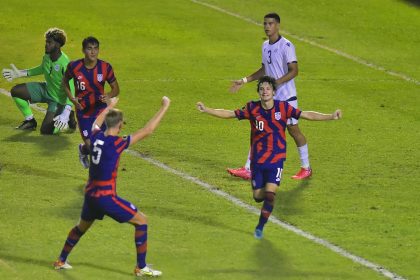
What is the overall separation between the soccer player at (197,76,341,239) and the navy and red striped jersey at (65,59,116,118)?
3.28 meters

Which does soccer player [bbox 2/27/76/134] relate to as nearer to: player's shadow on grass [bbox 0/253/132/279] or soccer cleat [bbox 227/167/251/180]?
soccer cleat [bbox 227/167/251/180]

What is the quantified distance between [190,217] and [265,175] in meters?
1.27

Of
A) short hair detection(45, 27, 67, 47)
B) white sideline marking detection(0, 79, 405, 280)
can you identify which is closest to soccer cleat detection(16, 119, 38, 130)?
short hair detection(45, 27, 67, 47)

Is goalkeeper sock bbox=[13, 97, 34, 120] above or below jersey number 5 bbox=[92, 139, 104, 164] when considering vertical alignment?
below

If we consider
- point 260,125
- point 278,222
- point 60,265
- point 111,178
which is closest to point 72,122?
point 260,125

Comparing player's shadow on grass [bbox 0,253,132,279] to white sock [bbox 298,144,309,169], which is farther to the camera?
white sock [bbox 298,144,309,169]

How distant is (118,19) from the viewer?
31766mm

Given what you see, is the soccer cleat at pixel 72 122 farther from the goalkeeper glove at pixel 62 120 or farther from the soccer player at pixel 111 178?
the soccer player at pixel 111 178

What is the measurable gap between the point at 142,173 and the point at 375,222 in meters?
4.15

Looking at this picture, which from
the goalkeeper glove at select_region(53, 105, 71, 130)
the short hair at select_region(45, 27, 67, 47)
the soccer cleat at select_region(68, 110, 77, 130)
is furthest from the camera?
the soccer cleat at select_region(68, 110, 77, 130)

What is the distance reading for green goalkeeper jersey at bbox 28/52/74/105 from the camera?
69.2 feet

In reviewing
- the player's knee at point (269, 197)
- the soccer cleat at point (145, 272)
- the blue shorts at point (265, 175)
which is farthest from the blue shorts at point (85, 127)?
the soccer cleat at point (145, 272)

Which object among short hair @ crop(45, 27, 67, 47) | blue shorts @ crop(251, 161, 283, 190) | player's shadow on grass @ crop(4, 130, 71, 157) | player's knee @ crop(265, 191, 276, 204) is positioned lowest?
player's shadow on grass @ crop(4, 130, 71, 157)

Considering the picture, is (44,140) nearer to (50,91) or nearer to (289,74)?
(50,91)
